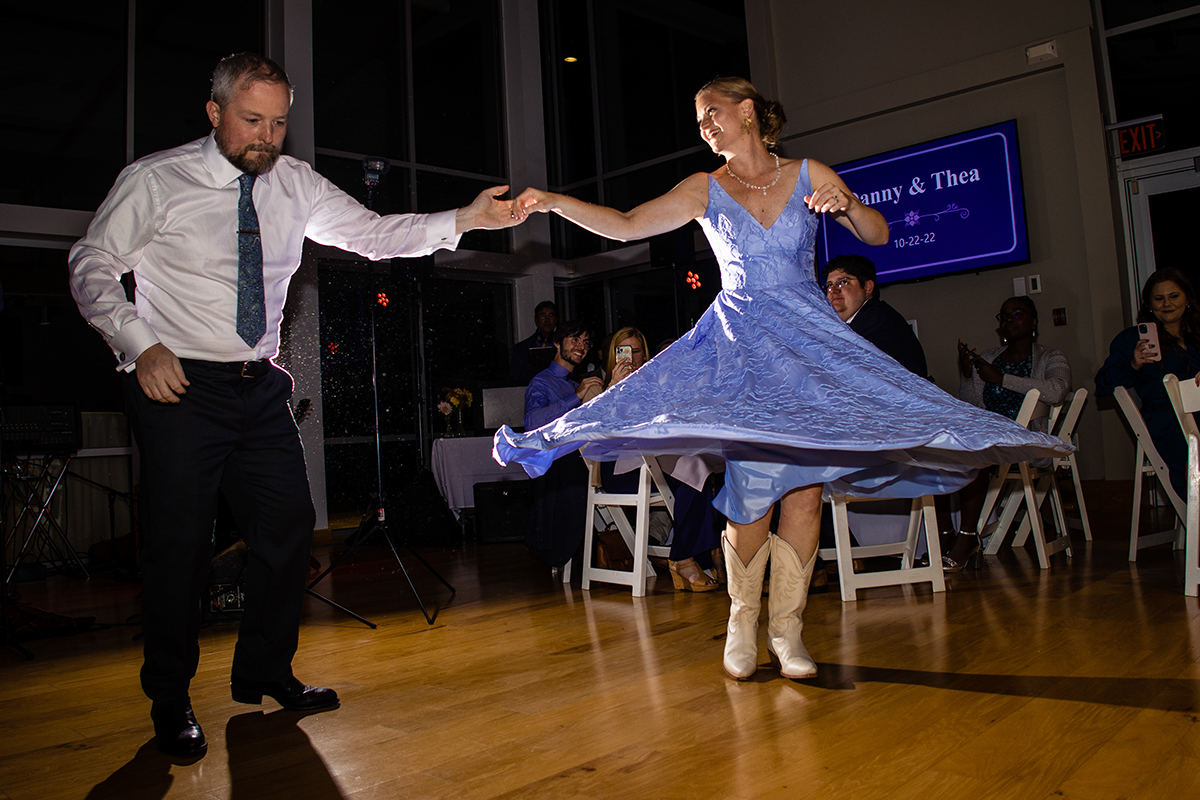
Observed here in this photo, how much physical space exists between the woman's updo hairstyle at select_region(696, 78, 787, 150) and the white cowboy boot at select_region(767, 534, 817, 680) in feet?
3.74

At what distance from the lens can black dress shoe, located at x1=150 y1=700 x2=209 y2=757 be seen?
1.82 m

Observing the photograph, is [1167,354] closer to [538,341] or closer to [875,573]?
[875,573]

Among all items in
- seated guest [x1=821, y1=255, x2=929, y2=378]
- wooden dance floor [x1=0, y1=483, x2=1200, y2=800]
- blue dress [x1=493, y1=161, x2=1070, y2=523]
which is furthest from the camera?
seated guest [x1=821, y1=255, x2=929, y2=378]

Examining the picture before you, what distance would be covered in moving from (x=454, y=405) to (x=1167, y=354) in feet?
16.4

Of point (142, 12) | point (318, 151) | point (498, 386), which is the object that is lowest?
point (498, 386)

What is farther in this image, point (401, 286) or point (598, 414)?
point (401, 286)

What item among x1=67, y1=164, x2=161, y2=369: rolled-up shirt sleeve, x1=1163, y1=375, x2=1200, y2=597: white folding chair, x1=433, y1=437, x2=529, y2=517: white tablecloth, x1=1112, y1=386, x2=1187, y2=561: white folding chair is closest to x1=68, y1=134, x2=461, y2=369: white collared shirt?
x1=67, y1=164, x2=161, y2=369: rolled-up shirt sleeve

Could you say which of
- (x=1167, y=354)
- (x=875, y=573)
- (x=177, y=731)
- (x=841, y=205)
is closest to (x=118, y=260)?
(x=177, y=731)

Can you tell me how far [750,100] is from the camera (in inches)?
91.2

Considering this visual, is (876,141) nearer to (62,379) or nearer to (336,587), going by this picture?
(336,587)

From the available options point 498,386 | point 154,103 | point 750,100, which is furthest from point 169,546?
point 154,103

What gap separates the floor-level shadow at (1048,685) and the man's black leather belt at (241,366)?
5.07ft

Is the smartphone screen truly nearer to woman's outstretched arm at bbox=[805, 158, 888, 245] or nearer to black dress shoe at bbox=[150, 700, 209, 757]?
woman's outstretched arm at bbox=[805, 158, 888, 245]

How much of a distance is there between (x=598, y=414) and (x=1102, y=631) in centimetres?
165
